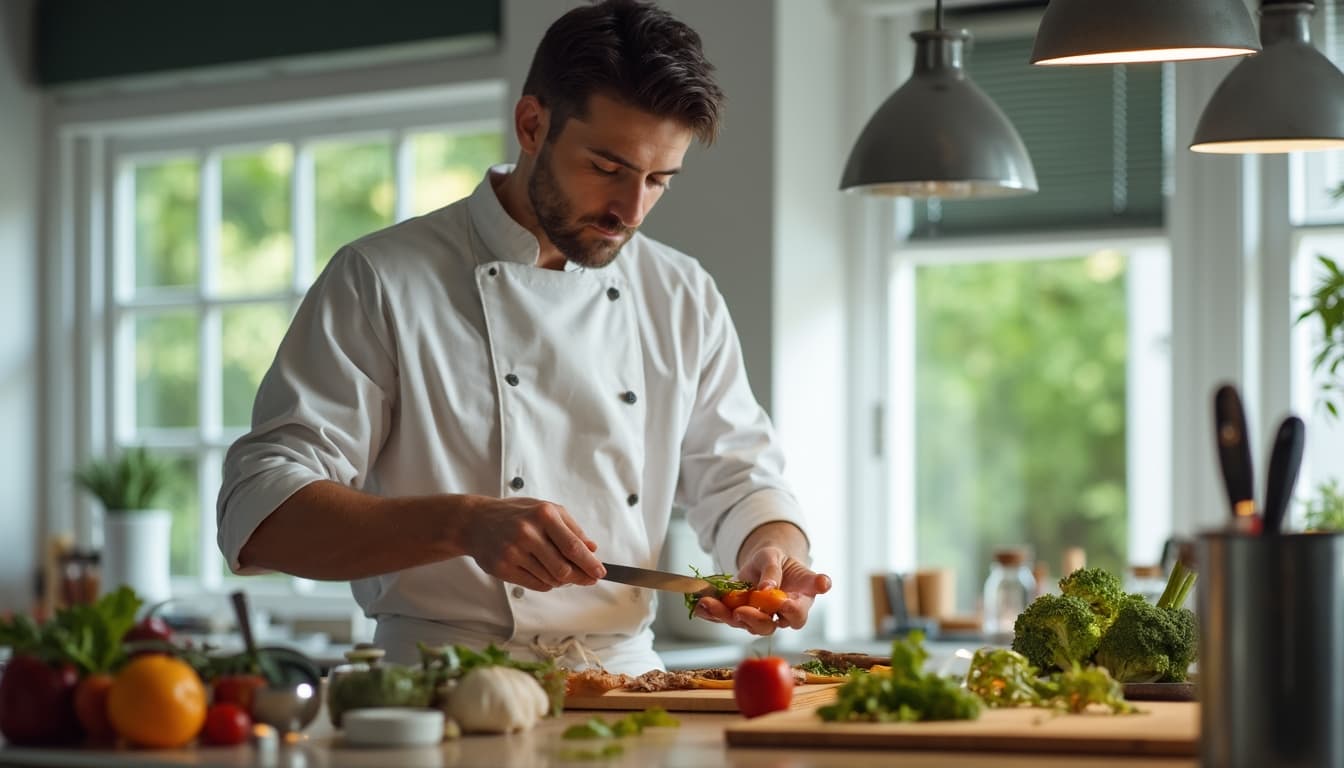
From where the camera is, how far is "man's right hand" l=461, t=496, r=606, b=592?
201 centimetres

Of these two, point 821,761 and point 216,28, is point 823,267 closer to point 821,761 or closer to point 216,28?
point 216,28

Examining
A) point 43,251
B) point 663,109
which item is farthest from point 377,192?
point 663,109

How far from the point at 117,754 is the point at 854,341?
3303mm

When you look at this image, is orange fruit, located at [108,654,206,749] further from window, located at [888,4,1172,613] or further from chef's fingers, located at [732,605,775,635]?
window, located at [888,4,1172,613]

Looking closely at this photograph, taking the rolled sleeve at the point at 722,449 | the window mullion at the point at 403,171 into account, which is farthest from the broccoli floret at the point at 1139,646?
the window mullion at the point at 403,171

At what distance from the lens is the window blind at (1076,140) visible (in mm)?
4426

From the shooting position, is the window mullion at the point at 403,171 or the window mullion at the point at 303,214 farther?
the window mullion at the point at 303,214

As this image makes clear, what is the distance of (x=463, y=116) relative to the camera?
505 cm

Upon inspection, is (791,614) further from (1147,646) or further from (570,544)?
(1147,646)

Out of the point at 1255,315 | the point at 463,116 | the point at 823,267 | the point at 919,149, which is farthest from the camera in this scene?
the point at 463,116

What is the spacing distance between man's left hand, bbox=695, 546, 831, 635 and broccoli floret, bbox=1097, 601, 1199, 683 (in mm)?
Result: 380

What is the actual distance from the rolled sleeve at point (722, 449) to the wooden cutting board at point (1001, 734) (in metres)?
1.01

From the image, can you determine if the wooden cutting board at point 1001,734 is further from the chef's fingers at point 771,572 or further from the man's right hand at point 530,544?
the chef's fingers at point 771,572

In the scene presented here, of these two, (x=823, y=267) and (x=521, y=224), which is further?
(x=823, y=267)
